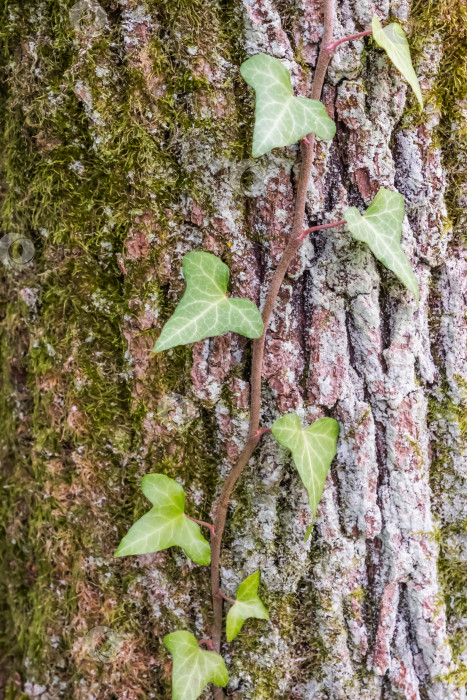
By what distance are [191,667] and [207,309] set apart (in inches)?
24.8

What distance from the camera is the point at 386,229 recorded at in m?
0.86

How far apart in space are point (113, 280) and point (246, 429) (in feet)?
1.28

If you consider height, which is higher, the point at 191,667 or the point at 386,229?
the point at 386,229

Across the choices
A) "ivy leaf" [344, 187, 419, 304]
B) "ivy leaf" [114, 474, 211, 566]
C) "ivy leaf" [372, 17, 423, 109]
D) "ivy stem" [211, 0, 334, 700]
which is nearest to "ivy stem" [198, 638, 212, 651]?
"ivy stem" [211, 0, 334, 700]

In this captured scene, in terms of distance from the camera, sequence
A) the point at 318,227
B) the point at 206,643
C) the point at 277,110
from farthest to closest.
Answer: the point at 206,643, the point at 318,227, the point at 277,110

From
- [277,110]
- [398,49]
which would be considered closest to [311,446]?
[277,110]

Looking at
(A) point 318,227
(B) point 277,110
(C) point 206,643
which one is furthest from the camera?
(C) point 206,643

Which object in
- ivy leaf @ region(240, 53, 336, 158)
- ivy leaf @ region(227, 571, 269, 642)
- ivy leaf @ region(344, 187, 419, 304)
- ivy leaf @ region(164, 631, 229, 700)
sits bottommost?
ivy leaf @ region(164, 631, 229, 700)

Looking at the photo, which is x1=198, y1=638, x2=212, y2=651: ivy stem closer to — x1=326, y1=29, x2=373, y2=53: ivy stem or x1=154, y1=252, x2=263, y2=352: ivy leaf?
x1=154, y1=252, x2=263, y2=352: ivy leaf

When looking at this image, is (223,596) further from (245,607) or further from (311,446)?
(311,446)

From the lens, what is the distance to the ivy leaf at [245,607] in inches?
35.7

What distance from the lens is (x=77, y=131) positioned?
3.18 ft

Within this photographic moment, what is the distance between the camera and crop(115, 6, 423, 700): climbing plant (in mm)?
787

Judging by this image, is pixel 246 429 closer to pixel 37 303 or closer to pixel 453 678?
pixel 37 303
